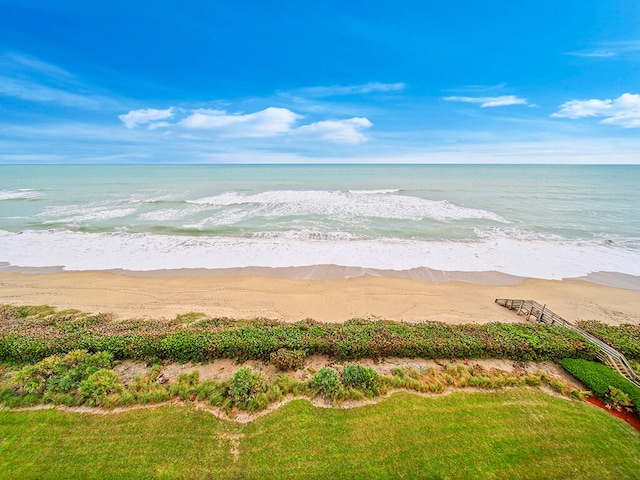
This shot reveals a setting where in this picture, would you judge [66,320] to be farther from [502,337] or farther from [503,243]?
[503,243]

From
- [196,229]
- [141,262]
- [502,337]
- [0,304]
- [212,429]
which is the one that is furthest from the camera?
[196,229]

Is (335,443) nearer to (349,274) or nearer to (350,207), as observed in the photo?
(349,274)

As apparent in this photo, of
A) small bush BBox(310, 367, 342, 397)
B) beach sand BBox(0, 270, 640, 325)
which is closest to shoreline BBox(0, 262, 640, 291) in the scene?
beach sand BBox(0, 270, 640, 325)

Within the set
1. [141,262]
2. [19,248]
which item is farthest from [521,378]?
[19,248]

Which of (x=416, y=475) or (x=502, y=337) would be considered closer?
(x=416, y=475)

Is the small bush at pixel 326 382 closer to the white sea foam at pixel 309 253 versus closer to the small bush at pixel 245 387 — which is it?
the small bush at pixel 245 387

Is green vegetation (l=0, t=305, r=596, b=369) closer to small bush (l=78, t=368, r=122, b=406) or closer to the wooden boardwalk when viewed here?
the wooden boardwalk
